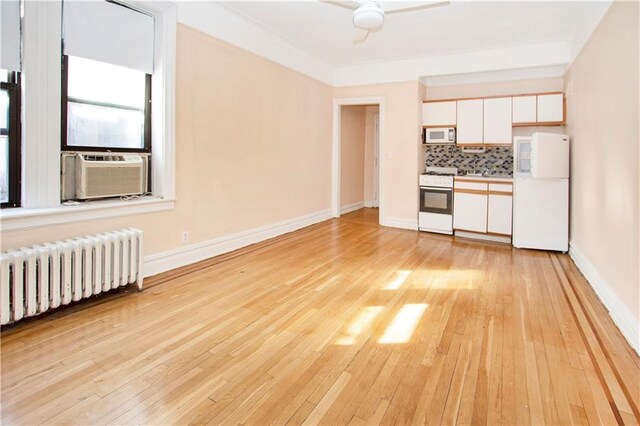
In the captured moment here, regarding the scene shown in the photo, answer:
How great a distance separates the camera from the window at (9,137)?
2750 mm

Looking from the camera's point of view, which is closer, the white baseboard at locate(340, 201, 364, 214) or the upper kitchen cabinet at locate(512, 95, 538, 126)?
the upper kitchen cabinet at locate(512, 95, 538, 126)

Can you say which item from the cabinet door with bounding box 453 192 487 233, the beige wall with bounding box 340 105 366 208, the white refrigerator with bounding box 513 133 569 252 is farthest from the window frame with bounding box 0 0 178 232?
the beige wall with bounding box 340 105 366 208

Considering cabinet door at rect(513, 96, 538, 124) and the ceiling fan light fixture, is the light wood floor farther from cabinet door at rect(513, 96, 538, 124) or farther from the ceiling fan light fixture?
cabinet door at rect(513, 96, 538, 124)

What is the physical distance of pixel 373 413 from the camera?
5.83ft

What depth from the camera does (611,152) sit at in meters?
3.19

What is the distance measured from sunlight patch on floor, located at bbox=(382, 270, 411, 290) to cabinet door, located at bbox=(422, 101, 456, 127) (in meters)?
3.28

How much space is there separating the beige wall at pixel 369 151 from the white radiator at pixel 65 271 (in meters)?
6.43

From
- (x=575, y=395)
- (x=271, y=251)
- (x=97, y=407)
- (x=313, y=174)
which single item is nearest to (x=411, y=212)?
(x=313, y=174)

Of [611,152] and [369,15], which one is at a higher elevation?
[369,15]

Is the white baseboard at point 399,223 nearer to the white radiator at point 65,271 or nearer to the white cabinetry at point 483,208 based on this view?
the white cabinetry at point 483,208

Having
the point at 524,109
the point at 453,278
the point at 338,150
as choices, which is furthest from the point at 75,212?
the point at 524,109

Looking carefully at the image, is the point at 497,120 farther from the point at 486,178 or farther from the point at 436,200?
the point at 436,200

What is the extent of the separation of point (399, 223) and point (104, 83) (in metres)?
4.90

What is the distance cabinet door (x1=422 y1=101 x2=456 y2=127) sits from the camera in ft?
20.1
